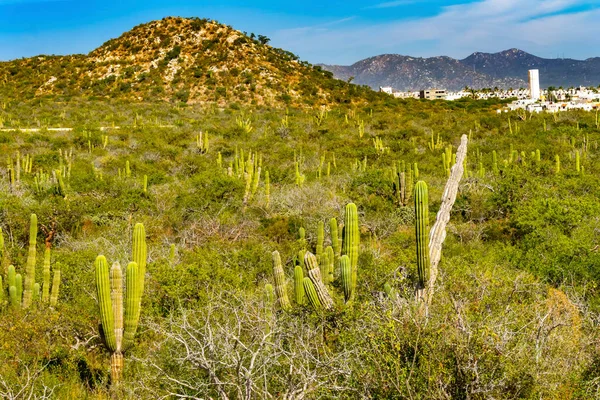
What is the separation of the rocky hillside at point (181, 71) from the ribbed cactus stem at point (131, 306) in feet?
109

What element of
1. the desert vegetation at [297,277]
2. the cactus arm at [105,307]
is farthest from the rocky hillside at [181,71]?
the cactus arm at [105,307]

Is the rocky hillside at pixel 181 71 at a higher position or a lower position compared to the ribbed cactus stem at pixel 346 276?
higher

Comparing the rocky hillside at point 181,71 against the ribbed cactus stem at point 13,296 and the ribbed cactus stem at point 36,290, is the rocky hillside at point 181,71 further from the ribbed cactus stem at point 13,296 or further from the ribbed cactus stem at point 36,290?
the ribbed cactus stem at point 13,296

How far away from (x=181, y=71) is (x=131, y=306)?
39.6 metres

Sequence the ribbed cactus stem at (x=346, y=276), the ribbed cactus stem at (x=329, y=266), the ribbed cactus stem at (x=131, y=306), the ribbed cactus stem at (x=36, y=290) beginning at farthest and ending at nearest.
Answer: the ribbed cactus stem at (x=36, y=290)
the ribbed cactus stem at (x=329, y=266)
the ribbed cactus stem at (x=346, y=276)
the ribbed cactus stem at (x=131, y=306)

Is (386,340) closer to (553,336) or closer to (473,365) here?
(473,365)

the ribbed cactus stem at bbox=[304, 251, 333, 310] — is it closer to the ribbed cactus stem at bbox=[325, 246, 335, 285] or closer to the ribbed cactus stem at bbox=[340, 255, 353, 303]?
the ribbed cactus stem at bbox=[340, 255, 353, 303]

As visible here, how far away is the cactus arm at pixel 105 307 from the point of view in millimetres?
4898

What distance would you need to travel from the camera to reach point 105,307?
490cm

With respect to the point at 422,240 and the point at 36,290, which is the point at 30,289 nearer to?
the point at 36,290

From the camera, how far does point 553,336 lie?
4379 millimetres

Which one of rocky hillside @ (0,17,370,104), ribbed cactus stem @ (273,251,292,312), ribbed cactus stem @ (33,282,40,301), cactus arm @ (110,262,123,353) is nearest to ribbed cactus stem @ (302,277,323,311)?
ribbed cactus stem @ (273,251,292,312)

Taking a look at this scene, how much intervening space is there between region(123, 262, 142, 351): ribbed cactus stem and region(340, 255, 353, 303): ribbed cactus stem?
212 cm

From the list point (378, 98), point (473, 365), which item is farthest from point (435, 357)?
point (378, 98)
